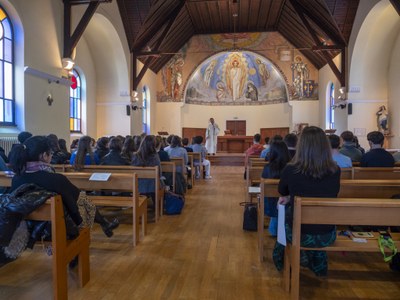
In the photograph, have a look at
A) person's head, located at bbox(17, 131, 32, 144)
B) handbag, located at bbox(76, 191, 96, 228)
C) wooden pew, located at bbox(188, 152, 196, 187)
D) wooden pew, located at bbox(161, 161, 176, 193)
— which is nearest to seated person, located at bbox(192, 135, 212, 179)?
wooden pew, located at bbox(188, 152, 196, 187)

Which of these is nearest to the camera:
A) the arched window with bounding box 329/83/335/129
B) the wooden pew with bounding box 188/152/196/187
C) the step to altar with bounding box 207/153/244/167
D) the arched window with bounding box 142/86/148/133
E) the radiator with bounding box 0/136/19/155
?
the radiator with bounding box 0/136/19/155

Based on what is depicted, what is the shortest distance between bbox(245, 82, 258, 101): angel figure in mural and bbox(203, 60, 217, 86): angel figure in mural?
208 centimetres

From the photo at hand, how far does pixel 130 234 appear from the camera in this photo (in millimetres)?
3795

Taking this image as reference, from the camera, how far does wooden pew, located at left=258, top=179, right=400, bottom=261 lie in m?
2.84

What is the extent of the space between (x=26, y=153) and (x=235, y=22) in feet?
43.1

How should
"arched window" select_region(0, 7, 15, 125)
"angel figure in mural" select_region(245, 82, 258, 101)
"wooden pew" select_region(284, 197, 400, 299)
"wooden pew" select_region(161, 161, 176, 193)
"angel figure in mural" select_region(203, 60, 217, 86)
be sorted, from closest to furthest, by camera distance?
"wooden pew" select_region(284, 197, 400, 299), "wooden pew" select_region(161, 161, 176, 193), "arched window" select_region(0, 7, 15, 125), "angel figure in mural" select_region(203, 60, 217, 86), "angel figure in mural" select_region(245, 82, 258, 101)

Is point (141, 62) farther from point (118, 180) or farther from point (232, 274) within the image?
point (232, 274)

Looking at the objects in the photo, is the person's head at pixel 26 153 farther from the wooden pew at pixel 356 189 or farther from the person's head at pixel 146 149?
the person's head at pixel 146 149

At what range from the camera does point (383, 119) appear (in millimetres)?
10125

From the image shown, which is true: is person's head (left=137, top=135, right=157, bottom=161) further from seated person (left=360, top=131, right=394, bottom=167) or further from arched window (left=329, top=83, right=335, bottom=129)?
arched window (left=329, top=83, right=335, bottom=129)

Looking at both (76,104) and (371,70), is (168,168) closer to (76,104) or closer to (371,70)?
(76,104)

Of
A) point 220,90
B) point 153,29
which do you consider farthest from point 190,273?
point 220,90

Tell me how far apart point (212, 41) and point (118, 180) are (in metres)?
13.0

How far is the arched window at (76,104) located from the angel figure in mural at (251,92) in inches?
367
